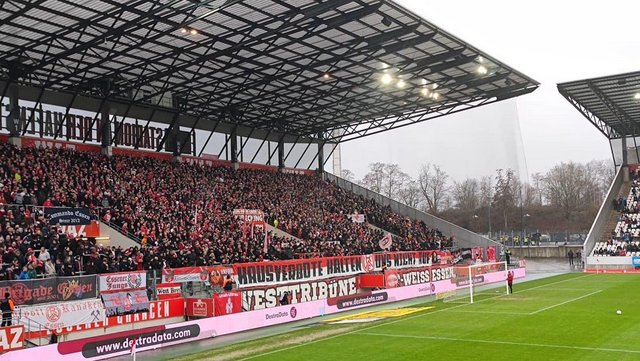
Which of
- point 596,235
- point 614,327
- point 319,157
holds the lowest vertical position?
point 614,327

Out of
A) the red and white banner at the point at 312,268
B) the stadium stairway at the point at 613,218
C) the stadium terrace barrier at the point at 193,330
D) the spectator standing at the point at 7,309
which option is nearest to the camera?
the stadium terrace barrier at the point at 193,330

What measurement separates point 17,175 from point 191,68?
42.1 ft

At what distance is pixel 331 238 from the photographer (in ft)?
144

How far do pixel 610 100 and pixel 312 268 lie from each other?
118 ft

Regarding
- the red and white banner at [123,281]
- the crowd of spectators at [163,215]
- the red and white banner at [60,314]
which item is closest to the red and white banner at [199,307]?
the red and white banner at [123,281]

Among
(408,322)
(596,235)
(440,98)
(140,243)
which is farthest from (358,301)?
(596,235)

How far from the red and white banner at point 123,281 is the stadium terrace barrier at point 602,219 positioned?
3938cm

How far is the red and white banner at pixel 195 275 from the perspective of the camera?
25.5 metres

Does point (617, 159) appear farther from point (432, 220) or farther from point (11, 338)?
point (11, 338)

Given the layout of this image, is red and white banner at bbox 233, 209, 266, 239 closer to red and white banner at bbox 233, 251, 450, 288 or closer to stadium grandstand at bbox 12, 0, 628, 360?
stadium grandstand at bbox 12, 0, 628, 360

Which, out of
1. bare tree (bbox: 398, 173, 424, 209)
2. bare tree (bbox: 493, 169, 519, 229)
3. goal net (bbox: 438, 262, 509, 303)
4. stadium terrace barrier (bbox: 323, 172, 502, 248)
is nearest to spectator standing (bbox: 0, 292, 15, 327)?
goal net (bbox: 438, 262, 509, 303)

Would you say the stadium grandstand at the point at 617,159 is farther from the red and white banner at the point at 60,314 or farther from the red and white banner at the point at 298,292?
the red and white banner at the point at 60,314

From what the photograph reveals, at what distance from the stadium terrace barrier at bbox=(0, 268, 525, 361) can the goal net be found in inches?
93.9

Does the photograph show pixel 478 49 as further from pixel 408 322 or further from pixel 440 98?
pixel 408 322
